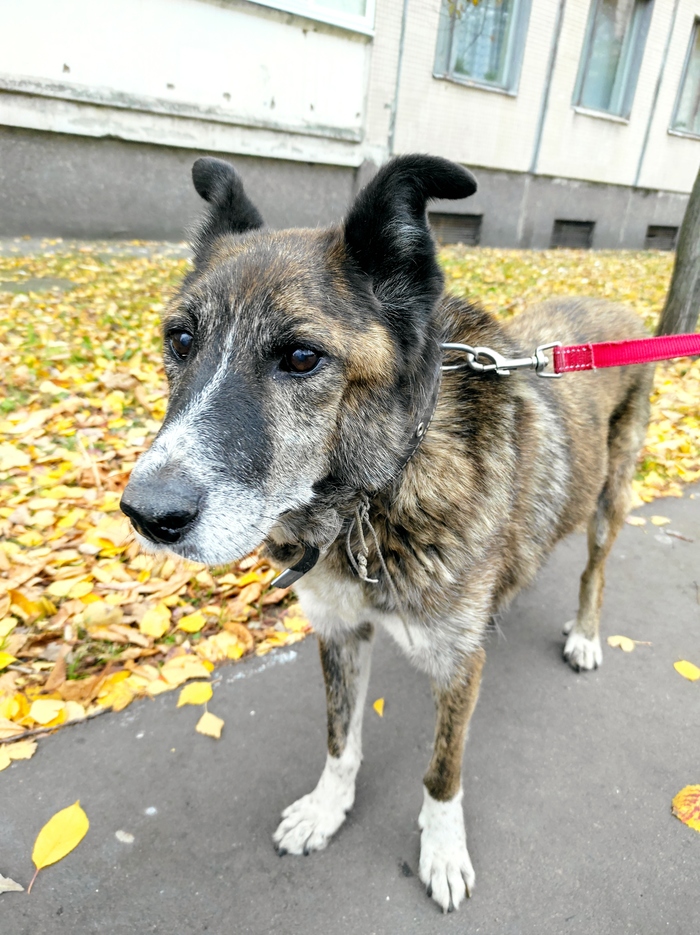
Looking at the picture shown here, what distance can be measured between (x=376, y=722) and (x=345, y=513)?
1262 millimetres

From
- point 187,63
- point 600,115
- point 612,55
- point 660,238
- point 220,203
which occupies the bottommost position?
point 660,238

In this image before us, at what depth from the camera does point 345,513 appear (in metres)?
1.81

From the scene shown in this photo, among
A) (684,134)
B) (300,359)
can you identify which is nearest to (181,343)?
(300,359)

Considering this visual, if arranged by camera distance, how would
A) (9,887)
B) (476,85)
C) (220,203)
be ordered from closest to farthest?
(9,887), (220,203), (476,85)

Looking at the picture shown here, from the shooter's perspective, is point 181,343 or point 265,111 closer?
point 181,343

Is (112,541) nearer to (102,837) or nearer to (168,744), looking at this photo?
(168,744)

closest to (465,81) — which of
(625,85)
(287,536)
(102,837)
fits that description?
(625,85)

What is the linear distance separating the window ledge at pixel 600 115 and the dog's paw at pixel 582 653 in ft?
44.0

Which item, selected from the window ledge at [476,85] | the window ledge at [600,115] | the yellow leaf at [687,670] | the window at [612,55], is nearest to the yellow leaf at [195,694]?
the yellow leaf at [687,670]

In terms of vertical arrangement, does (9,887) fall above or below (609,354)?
below

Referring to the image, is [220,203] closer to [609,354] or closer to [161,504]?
[161,504]

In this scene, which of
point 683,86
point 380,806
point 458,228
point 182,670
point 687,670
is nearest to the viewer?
point 380,806

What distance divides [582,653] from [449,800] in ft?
3.86

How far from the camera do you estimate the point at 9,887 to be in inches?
74.2
